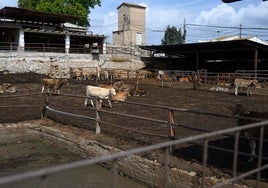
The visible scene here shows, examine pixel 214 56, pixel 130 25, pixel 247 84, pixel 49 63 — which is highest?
pixel 130 25

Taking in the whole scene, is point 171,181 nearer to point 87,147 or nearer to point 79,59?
point 87,147

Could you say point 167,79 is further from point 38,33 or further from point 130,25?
point 130,25

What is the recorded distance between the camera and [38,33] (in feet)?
148

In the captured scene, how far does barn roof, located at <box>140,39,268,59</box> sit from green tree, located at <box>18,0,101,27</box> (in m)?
17.7

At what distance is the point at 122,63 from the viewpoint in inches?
1593

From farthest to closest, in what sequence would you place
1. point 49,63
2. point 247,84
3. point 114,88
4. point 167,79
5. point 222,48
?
1. point 49,63
2. point 222,48
3. point 167,79
4. point 247,84
5. point 114,88

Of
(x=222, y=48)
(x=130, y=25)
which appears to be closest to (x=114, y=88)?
(x=222, y=48)

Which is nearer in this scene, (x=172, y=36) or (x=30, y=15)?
(x=30, y=15)

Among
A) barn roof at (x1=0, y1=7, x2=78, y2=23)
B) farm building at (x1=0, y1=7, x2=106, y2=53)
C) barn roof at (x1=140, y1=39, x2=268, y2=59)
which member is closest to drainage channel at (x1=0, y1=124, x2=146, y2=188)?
barn roof at (x1=140, y1=39, x2=268, y2=59)

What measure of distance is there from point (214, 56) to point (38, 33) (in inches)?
817

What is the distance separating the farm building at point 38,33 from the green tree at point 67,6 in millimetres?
2321

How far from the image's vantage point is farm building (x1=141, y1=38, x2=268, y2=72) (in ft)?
109

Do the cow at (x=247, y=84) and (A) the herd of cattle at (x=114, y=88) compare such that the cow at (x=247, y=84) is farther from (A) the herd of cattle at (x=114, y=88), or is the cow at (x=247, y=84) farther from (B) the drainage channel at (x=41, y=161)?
(B) the drainage channel at (x=41, y=161)

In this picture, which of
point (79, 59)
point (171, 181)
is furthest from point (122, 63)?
point (171, 181)
